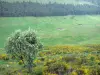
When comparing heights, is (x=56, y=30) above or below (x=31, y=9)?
below

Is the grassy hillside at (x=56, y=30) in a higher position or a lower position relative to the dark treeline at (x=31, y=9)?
lower

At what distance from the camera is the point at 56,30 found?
134250 mm

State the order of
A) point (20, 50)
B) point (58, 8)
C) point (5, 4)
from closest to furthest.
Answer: point (20, 50) < point (5, 4) < point (58, 8)

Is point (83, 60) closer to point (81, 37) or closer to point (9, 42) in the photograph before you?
point (9, 42)

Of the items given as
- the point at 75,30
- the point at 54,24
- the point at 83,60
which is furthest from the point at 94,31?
the point at 83,60

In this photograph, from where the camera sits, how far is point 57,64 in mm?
45875

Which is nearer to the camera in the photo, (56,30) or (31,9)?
(56,30)

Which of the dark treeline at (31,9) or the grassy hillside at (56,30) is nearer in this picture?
the grassy hillside at (56,30)

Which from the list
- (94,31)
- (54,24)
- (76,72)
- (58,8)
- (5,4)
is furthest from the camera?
(58,8)

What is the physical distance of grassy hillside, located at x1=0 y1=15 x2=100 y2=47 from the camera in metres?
111

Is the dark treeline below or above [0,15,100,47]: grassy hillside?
above

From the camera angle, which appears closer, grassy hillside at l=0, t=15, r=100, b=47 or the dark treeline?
grassy hillside at l=0, t=15, r=100, b=47

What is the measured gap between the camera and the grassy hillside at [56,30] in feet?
364

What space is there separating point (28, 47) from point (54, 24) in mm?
100029
